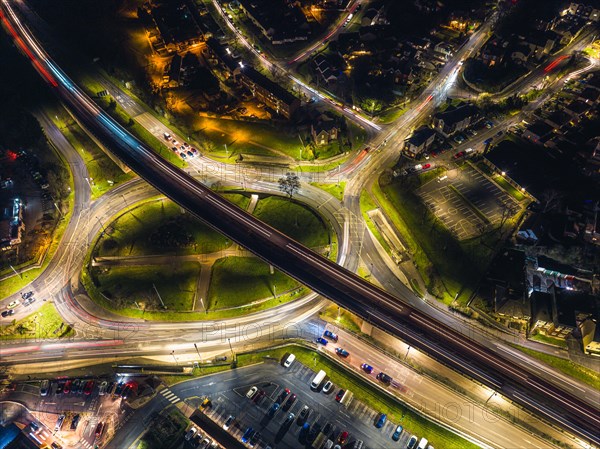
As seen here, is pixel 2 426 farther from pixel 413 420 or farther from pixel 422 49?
pixel 422 49

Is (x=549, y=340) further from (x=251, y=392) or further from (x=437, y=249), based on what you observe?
(x=251, y=392)

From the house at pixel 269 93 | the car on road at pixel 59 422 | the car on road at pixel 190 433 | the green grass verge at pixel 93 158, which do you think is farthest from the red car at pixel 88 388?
the house at pixel 269 93

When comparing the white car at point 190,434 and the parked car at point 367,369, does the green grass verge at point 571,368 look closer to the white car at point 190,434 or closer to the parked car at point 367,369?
the parked car at point 367,369

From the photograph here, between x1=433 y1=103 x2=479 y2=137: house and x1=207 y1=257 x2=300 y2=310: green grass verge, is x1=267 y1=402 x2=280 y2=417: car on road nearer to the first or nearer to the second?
x1=207 y1=257 x2=300 y2=310: green grass verge

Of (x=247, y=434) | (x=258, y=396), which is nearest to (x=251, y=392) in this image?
(x=258, y=396)

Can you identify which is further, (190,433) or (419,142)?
(419,142)
